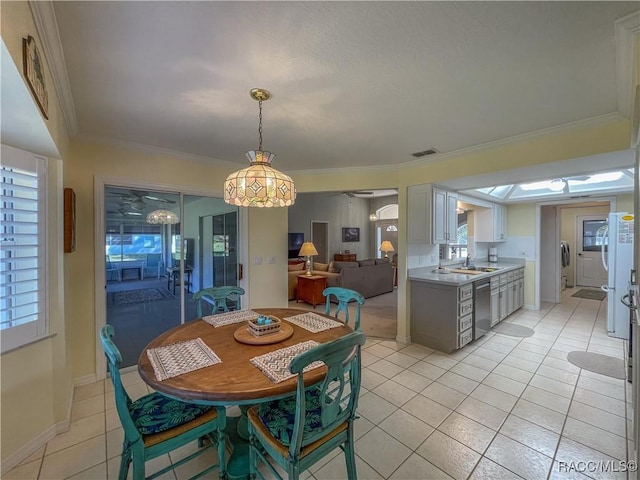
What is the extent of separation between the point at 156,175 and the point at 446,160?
3.41 meters

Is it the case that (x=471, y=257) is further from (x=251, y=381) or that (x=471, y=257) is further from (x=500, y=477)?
(x=251, y=381)

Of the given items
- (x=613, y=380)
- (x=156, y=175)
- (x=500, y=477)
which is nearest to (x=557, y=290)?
(x=613, y=380)

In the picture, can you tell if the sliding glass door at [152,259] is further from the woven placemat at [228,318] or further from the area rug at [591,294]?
the area rug at [591,294]

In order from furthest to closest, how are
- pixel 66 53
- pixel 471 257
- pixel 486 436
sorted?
1. pixel 471 257
2. pixel 486 436
3. pixel 66 53

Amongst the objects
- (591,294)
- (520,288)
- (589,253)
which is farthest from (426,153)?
(589,253)

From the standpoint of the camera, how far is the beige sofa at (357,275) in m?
5.81

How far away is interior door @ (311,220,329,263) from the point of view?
938 centimetres

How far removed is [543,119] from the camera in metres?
2.28

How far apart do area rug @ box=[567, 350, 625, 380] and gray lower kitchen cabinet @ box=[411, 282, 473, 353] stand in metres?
1.09

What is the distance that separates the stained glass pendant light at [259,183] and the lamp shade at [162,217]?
1690mm

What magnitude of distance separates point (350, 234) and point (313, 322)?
811 cm

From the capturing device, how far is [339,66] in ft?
5.28

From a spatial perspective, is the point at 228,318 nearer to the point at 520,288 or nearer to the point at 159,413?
the point at 159,413

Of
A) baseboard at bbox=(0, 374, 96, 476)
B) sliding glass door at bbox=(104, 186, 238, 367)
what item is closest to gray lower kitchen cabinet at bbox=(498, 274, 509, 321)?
sliding glass door at bbox=(104, 186, 238, 367)
